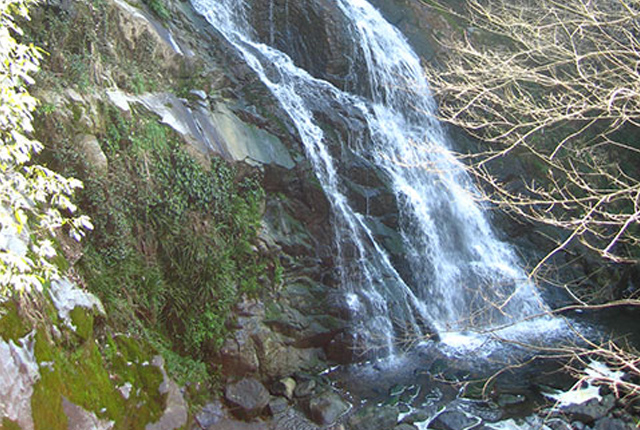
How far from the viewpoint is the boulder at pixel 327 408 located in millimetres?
6375

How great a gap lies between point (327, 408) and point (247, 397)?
96cm

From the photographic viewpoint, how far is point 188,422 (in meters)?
5.48

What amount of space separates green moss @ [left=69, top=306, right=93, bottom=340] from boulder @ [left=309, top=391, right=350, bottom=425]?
111 inches

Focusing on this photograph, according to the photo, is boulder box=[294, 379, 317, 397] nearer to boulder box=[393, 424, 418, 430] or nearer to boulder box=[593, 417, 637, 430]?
boulder box=[393, 424, 418, 430]

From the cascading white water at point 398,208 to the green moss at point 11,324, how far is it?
4855mm

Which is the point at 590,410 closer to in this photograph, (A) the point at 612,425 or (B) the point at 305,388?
(A) the point at 612,425

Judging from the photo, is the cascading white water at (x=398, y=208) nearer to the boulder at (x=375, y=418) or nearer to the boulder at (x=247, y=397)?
the boulder at (x=375, y=418)

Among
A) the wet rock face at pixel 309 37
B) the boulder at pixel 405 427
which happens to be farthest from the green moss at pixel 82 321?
the wet rock face at pixel 309 37

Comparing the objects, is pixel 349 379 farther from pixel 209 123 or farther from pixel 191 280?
pixel 209 123

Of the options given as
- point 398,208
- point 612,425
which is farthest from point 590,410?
point 398,208

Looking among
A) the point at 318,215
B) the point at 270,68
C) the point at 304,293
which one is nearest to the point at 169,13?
the point at 270,68

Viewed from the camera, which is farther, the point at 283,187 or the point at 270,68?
the point at 270,68

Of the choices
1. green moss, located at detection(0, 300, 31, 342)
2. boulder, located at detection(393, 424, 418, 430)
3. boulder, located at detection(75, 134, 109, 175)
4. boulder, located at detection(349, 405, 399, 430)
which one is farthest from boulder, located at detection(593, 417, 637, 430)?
Answer: boulder, located at detection(75, 134, 109, 175)

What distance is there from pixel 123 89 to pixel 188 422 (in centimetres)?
426
